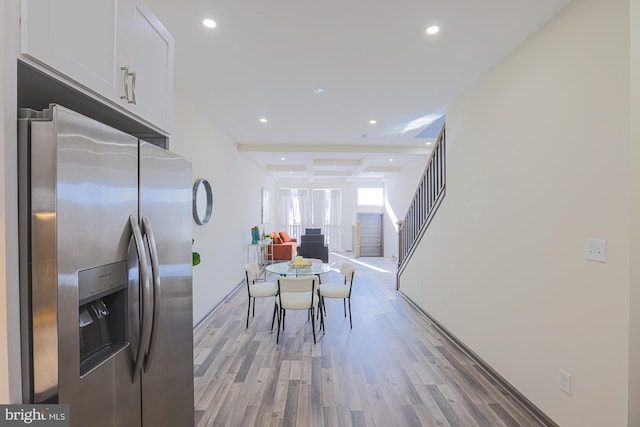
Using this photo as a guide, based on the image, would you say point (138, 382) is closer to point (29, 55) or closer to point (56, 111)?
point (56, 111)

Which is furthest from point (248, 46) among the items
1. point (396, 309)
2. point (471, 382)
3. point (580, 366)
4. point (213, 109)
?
point (396, 309)

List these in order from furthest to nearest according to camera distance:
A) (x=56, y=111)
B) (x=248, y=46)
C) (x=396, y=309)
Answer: (x=396, y=309) → (x=248, y=46) → (x=56, y=111)

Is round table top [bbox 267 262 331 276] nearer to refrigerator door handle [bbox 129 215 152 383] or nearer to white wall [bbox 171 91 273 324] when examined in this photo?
white wall [bbox 171 91 273 324]

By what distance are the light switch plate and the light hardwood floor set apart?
122 centimetres

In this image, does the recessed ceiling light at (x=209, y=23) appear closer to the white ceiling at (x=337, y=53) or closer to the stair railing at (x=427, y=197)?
the white ceiling at (x=337, y=53)

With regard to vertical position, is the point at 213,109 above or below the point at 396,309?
above

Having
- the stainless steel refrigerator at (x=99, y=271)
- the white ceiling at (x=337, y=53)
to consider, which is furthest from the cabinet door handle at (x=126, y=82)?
the white ceiling at (x=337, y=53)

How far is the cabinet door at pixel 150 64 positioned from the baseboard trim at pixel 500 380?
2.98 meters

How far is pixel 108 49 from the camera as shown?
1102 millimetres

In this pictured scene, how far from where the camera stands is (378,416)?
2031mm

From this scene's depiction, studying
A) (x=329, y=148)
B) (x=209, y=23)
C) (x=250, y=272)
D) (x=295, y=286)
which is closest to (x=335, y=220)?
(x=329, y=148)

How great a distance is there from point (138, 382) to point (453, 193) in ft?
10.4

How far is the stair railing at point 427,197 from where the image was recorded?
3.64 metres

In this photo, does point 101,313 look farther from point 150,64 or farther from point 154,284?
point 150,64
